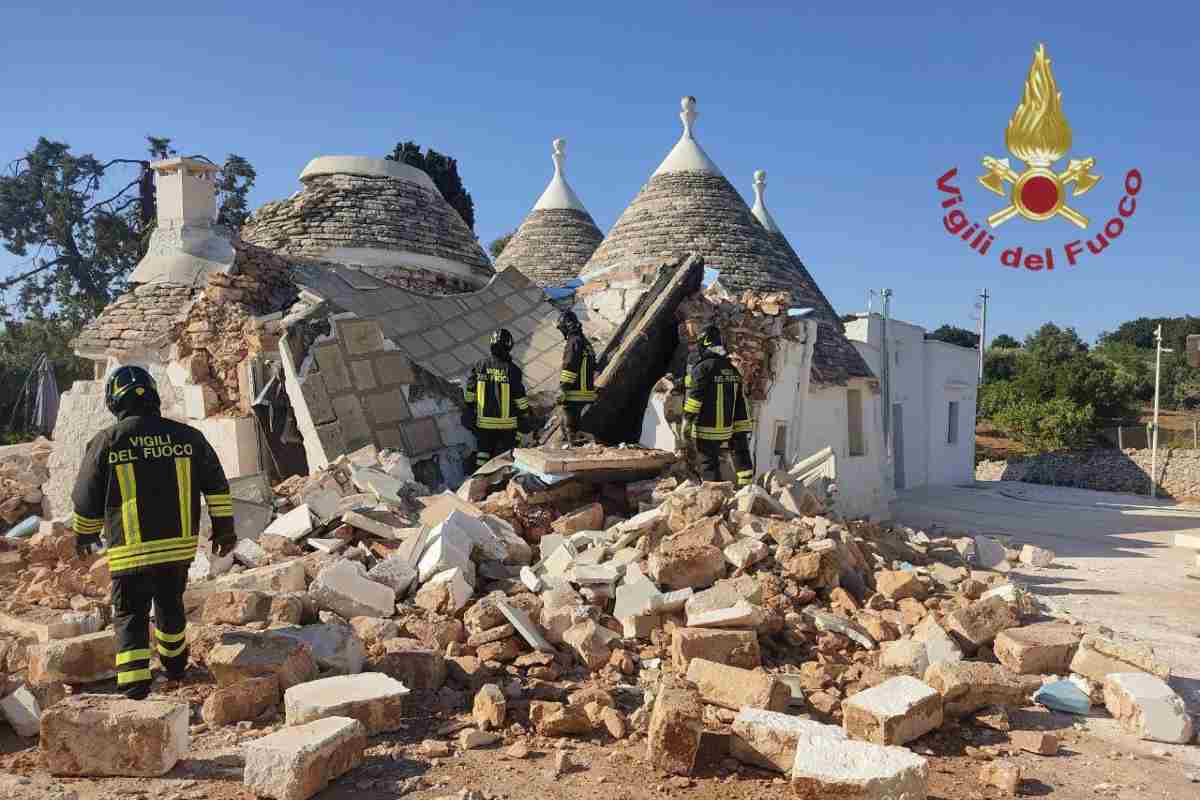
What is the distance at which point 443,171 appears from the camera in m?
23.9

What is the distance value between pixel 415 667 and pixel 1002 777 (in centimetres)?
262

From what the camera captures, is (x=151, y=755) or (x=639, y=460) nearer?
(x=151, y=755)

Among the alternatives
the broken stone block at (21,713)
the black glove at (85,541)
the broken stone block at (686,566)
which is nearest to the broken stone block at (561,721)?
the broken stone block at (686,566)

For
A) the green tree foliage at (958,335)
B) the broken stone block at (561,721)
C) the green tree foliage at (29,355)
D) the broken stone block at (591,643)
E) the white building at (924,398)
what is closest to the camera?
the broken stone block at (561,721)

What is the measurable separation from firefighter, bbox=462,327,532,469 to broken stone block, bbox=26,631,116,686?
4138 millimetres

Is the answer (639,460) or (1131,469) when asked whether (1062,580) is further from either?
(1131,469)

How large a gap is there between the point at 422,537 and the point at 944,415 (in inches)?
633

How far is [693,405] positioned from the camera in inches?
294

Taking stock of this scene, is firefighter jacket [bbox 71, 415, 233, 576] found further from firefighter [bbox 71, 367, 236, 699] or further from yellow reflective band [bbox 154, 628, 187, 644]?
yellow reflective band [bbox 154, 628, 187, 644]

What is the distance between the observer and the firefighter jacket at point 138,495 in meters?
3.89

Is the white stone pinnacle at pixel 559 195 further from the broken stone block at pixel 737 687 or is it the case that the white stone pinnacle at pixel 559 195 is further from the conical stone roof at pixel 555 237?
the broken stone block at pixel 737 687

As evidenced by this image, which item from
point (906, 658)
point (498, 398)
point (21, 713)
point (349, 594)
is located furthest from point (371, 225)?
point (906, 658)

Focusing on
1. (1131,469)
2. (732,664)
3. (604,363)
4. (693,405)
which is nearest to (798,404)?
(604,363)

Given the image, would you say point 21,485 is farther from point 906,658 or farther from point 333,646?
point 906,658
